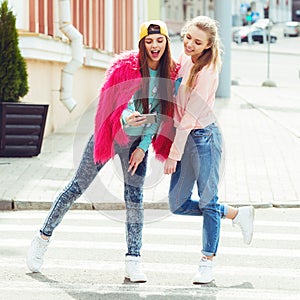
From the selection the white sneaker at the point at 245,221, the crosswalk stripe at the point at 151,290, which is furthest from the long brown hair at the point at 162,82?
the crosswalk stripe at the point at 151,290

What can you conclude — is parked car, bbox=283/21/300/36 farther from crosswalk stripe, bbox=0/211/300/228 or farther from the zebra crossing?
crosswalk stripe, bbox=0/211/300/228

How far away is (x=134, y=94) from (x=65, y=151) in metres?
7.90

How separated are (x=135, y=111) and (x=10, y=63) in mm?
7133

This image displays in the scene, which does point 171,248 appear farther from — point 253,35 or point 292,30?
point 292,30

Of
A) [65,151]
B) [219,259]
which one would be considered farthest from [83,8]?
[219,259]

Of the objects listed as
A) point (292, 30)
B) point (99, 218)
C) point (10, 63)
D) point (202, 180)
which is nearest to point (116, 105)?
point (202, 180)

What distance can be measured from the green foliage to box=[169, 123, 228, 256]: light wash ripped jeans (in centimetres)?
677

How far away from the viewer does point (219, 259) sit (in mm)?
7160

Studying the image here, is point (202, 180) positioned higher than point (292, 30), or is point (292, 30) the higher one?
point (202, 180)

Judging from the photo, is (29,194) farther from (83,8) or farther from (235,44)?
(235,44)

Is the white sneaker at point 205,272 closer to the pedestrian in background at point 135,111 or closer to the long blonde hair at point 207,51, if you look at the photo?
the pedestrian in background at point 135,111

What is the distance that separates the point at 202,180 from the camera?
627cm

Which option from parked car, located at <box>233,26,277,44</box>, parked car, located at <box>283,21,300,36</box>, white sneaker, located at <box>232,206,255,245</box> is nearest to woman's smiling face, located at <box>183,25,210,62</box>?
white sneaker, located at <box>232,206,255,245</box>

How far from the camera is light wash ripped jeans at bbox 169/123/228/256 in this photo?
6.24 m
